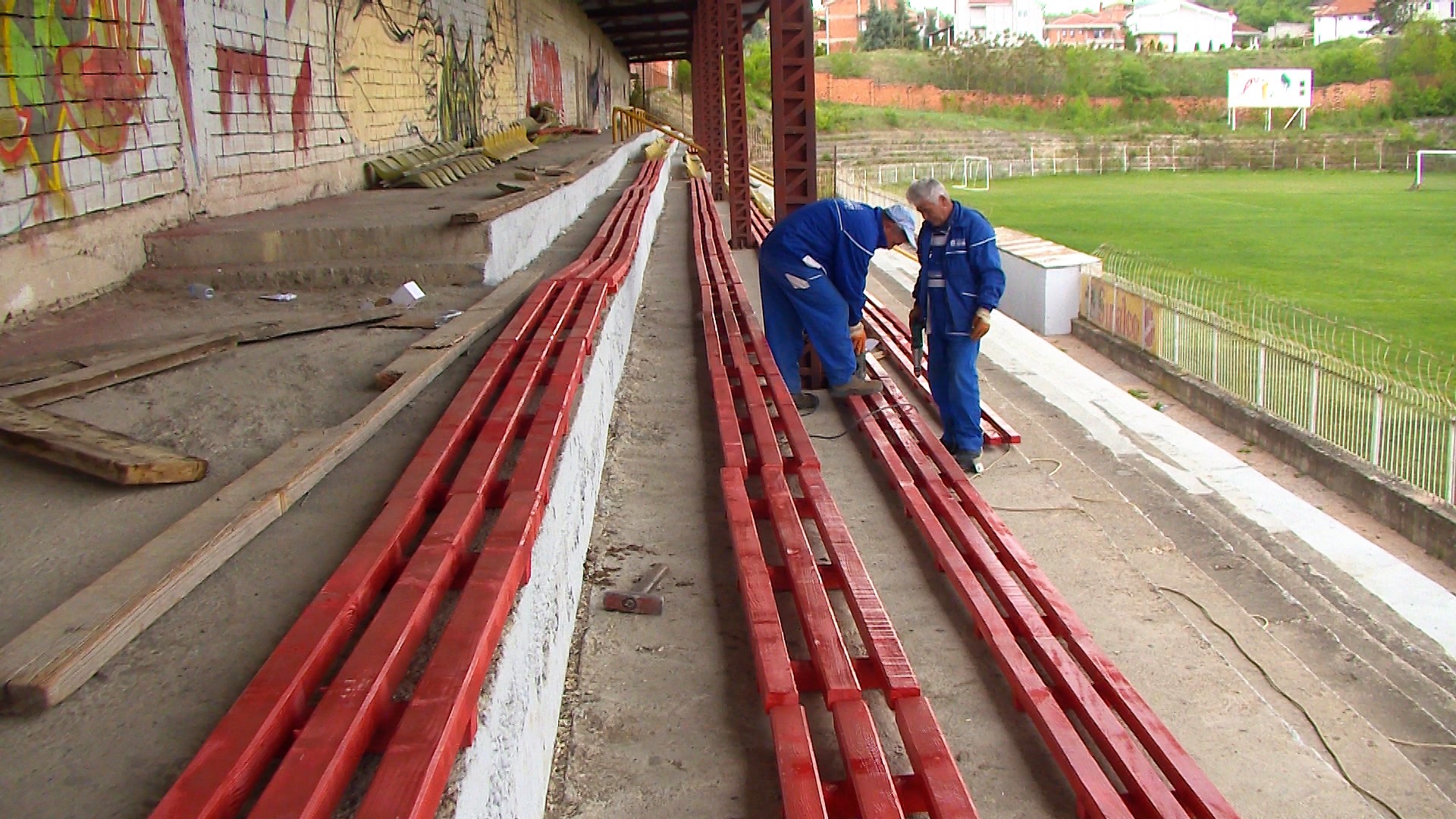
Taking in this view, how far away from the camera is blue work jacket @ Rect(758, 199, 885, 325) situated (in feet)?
24.1

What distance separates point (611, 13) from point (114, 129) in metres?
29.6

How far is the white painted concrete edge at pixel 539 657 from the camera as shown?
2456mm

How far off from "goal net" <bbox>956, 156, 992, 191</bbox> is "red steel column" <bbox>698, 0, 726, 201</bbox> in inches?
1139

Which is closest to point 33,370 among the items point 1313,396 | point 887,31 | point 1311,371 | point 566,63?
point 1313,396

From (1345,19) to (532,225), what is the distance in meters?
150

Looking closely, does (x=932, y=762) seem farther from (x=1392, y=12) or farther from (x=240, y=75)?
(x=1392, y=12)

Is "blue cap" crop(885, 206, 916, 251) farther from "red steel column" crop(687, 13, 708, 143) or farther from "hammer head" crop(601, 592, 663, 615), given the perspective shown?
"red steel column" crop(687, 13, 708, 143)

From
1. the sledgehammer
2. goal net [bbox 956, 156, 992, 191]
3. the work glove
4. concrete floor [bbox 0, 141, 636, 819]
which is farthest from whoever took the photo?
goal net [bbox 956, 156, 992, 191]

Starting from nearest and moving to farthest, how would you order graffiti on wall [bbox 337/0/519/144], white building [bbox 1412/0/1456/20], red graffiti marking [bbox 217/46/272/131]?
red graffiti marking [bbox 217/46/272/131] < graffiti on wall [bbox 337/0/519/144] < white building [bbox 1412/0/1456/20]

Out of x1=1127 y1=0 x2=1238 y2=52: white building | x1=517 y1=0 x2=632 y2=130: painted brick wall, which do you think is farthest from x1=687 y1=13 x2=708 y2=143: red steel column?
x1=1127 y1=0 x2=1238 y2=52: white building

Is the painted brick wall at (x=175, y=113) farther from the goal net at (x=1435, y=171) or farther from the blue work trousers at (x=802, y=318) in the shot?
the goal net at (x=1435, y=171)

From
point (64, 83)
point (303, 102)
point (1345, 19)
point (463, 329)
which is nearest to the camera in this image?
point (463, 329)

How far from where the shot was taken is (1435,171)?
54.6 m

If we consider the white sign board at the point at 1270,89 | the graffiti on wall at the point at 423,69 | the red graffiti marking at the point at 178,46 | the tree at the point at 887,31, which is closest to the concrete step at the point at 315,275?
the red graffiti marking at the point at 178,46
